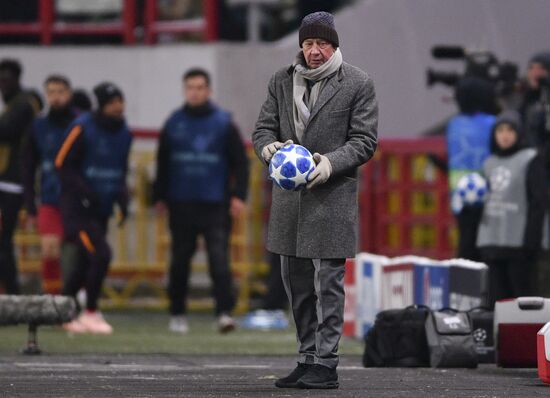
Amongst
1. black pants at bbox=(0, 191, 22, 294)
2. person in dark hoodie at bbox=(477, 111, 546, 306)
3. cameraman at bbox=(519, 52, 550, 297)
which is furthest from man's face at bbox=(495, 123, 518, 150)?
black pants at bbox=(0, 191, 22, 294)

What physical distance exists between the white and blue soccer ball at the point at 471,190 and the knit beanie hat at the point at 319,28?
5153 mm

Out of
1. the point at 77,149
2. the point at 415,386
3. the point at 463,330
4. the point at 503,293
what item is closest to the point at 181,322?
the point at 77,149

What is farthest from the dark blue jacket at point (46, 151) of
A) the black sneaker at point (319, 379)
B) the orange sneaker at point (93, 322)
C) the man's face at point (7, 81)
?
the black sneaker at point (319, 379)

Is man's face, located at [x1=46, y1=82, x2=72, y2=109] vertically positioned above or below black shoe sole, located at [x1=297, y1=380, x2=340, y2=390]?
above

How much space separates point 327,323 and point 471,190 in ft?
17.2

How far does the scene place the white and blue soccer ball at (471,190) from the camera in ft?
49.0

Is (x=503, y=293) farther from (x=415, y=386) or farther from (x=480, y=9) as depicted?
(x=480, y=9)

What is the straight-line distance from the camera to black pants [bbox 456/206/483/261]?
1535cm

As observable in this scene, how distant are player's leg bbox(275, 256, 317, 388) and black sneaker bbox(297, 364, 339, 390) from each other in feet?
0.45

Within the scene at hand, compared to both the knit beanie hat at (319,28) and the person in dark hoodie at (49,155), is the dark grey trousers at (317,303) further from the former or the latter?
the person in dark hoodie at (49,155)

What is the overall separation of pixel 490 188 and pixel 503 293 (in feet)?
2.82

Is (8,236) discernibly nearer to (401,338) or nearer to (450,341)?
(401,338)

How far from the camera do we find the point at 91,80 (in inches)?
845

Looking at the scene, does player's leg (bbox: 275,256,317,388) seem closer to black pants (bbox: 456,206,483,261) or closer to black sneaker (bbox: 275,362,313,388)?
black sneaker (bbox: 275,362,313,388)
